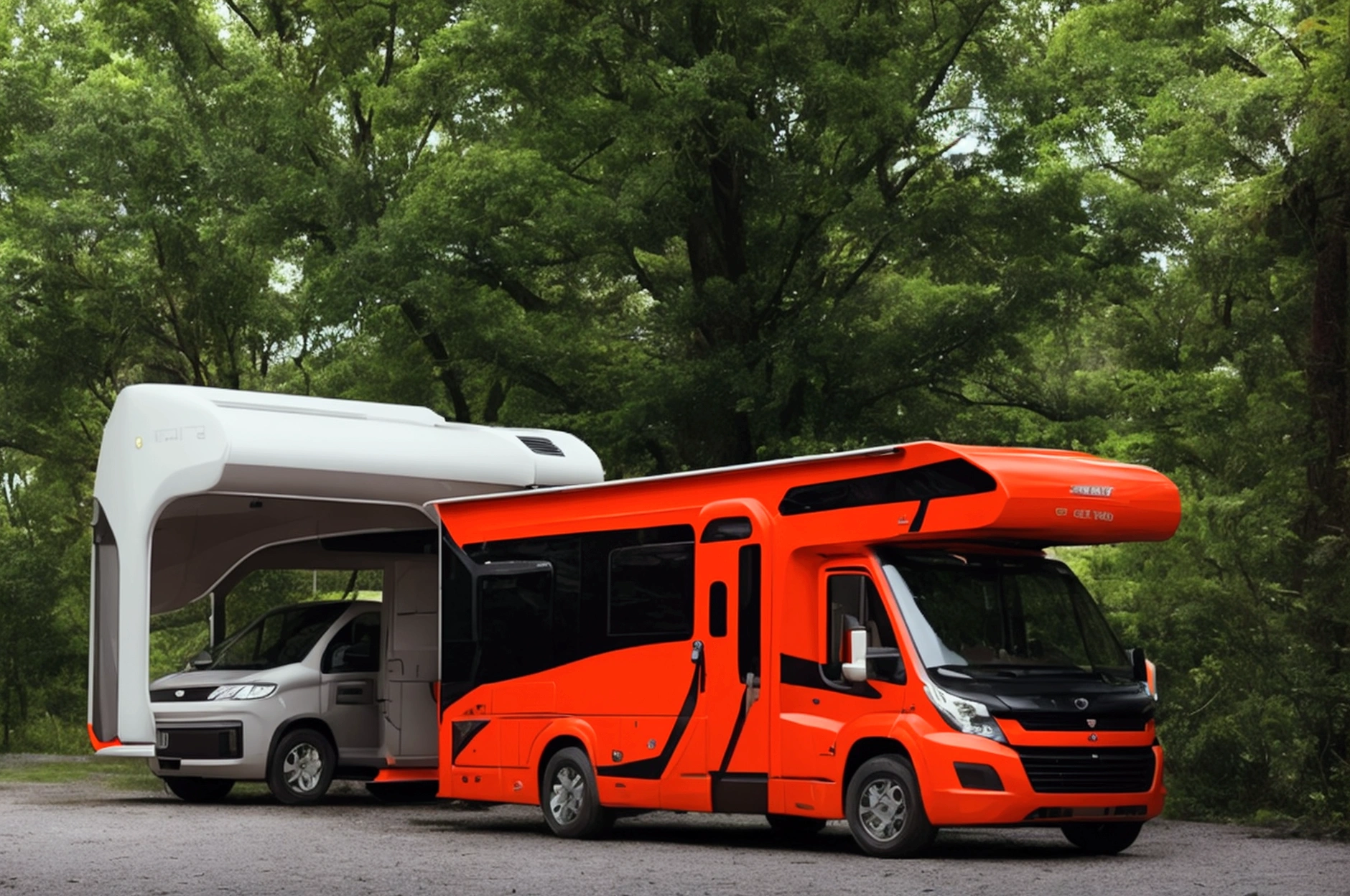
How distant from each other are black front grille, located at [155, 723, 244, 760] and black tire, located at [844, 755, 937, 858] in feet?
24.6

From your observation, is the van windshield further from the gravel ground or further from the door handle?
the door handle

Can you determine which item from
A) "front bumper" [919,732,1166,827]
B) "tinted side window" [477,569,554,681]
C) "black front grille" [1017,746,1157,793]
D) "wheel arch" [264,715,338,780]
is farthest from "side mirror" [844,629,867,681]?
"wheel arch" [264,715,338,780]

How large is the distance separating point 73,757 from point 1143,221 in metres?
16.9

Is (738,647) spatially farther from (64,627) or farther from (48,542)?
(48,542)

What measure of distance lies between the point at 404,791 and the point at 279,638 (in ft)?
7.36

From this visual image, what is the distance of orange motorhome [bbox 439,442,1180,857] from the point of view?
41.5 ft

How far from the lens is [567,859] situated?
13.2m

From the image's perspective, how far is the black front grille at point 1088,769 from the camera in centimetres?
1254

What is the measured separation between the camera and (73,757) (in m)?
28.5

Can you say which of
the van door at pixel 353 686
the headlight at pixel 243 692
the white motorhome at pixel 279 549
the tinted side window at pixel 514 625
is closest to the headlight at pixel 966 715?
the tinted side window at pixel 514 625

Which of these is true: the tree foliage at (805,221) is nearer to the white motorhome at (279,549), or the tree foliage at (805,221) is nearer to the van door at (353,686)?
the white motorhome at (279,549)

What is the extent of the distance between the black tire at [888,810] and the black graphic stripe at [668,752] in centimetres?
157

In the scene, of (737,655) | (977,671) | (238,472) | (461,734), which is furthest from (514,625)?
(977,671)

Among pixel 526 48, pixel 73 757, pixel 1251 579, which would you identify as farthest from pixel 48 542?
pixel 1251 579
